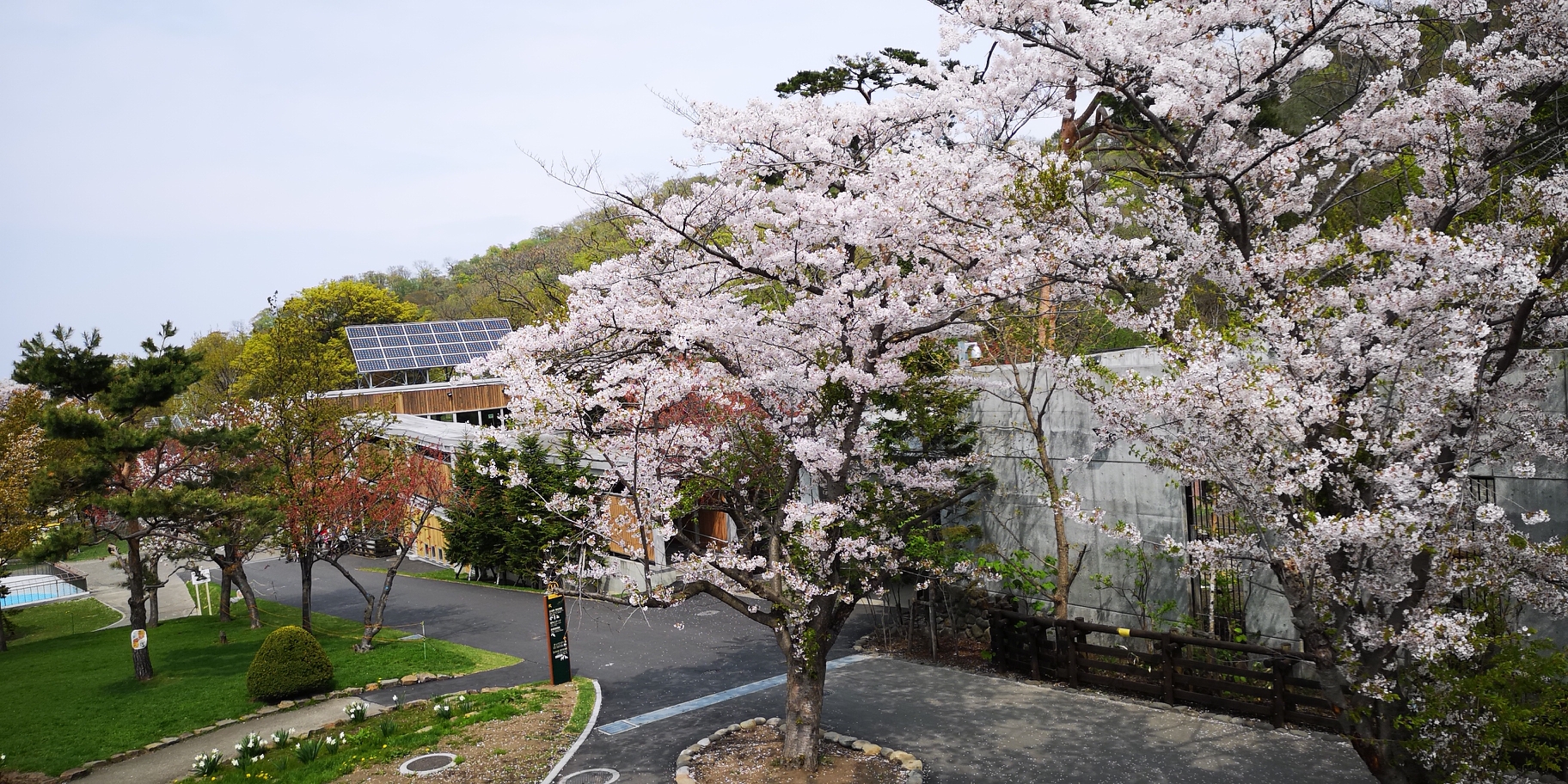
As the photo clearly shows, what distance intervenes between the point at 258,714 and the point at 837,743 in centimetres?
901

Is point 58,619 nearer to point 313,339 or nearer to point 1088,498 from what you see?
point 313,339

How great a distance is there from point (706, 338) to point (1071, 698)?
705 cm

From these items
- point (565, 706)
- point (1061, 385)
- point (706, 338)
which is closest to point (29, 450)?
point (565, 706)

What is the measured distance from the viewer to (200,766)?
36.2 feet

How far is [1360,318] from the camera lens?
247 inches

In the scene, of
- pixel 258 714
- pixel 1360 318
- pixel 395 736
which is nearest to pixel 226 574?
pixel 258 714

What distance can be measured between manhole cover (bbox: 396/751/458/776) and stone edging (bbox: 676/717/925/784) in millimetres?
2709

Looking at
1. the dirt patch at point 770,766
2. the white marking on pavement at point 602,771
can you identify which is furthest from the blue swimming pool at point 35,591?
the dirt patch at point 770,766

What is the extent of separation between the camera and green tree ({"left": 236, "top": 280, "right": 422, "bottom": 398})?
17.5m

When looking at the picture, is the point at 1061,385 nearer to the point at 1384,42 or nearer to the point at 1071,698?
the point at 1071,698

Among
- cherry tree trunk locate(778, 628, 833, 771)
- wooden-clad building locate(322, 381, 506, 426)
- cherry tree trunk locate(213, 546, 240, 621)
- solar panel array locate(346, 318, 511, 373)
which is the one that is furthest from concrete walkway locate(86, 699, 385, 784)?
solar panel array locate(346, 318, 511, 373)

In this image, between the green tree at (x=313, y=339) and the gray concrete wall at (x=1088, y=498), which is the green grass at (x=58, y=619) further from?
the gray concrete wall at (x=1088, y=498)

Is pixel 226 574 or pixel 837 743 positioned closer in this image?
pixel 837 743

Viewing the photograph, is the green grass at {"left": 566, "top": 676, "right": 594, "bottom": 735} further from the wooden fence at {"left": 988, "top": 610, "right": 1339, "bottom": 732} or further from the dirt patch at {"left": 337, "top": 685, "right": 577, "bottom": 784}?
the wooden fence at {"left": 988, "top": 610, "right": 1339, "bottom": 732}
